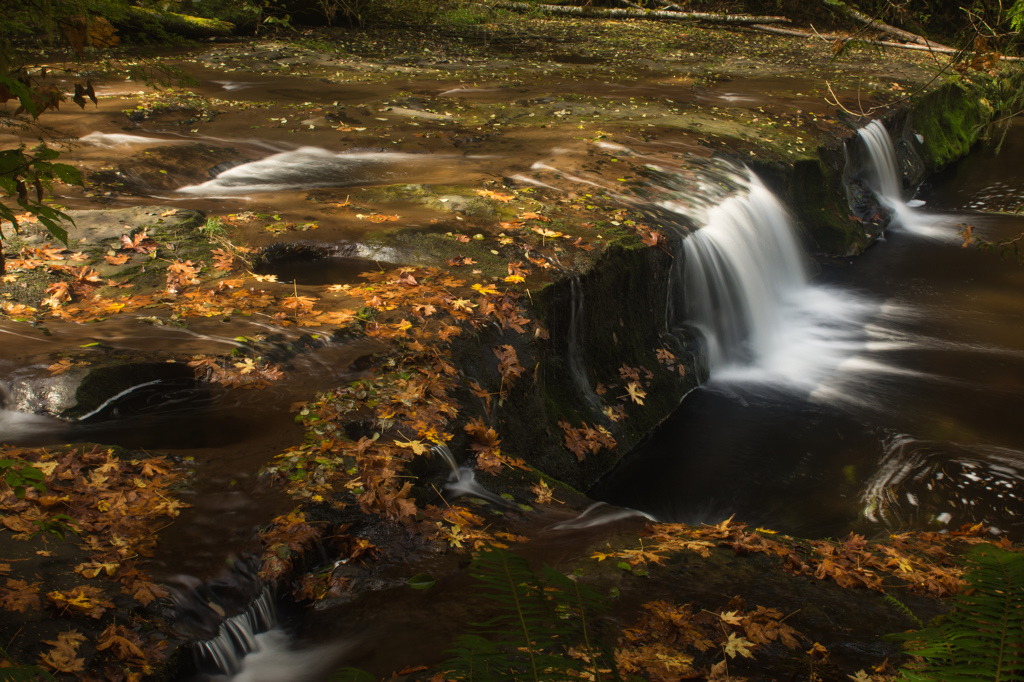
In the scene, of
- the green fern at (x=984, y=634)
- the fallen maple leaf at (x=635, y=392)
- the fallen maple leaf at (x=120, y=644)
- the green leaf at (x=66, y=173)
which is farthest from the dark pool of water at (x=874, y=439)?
the green leaf at (x=66, y=173)

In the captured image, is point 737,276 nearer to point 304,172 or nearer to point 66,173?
point 304,172

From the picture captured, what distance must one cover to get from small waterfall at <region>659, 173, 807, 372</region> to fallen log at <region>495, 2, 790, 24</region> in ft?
54.6

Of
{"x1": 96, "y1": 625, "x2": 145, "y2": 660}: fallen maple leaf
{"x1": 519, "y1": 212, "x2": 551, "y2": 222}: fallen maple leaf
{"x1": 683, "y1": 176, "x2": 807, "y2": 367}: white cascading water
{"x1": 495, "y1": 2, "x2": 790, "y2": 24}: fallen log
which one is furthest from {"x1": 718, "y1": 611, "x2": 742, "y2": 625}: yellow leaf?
{"x1": 495, "y1": 2, "x2": 790, "y2": 24}: fallen log

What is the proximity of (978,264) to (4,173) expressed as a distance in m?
13.3

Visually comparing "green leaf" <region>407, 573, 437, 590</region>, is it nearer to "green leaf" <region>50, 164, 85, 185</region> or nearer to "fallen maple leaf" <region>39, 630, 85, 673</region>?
"fallen maple leaf" <region>39, 630, 85, 673</region>

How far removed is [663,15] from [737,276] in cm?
1922

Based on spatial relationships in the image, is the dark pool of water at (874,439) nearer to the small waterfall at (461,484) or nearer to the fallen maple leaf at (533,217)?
the small waterfall at (461,484)

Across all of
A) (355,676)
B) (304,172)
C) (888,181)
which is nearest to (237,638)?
(355,676)

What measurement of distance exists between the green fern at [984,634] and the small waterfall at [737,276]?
20.3ft

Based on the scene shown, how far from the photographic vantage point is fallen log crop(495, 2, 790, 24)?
24.8m

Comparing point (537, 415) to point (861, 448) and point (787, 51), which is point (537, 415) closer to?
point (861, 448)

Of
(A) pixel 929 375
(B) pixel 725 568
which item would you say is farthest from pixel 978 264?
(B) pixel 725 568

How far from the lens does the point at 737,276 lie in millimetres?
9242

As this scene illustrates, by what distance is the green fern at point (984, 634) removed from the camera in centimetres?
218
